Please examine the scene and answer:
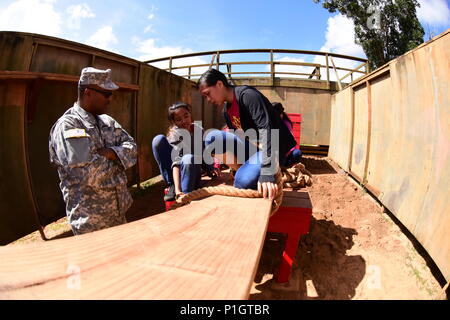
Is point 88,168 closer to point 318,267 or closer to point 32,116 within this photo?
point 32,116

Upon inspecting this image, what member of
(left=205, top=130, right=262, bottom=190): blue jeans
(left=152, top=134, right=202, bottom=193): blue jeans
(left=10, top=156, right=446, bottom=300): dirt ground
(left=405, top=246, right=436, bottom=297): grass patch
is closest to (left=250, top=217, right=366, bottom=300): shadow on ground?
(left=10, top=156, right=446, bottom=300): dirt ground

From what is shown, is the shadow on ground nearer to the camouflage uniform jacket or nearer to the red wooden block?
the red wooden block

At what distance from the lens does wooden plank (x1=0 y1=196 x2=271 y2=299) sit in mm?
579

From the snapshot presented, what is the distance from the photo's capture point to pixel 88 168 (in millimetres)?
1818

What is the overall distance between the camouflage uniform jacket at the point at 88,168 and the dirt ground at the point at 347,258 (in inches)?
65.5

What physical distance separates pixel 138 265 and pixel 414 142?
3367 mm

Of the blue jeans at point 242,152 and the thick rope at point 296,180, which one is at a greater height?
the blue jeans at point 242,152

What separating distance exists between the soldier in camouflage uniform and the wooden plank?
1041 mm

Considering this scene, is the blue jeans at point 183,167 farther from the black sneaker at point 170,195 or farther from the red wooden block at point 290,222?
the red wooden block at point 290,222

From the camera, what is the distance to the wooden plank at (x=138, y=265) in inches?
22.8

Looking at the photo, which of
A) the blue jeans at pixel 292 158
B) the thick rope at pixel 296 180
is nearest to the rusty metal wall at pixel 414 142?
the thick rope at pixel 296 180

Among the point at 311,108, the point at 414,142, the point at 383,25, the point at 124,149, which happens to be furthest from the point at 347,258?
the point at 383,25
